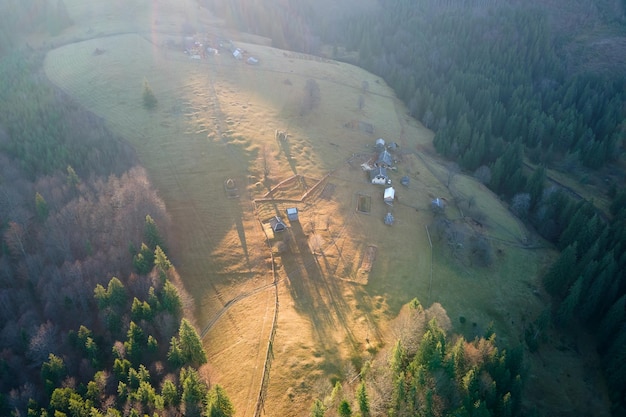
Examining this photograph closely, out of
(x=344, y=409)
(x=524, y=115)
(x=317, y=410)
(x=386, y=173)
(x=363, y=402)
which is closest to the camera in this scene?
(x=317, y=410)

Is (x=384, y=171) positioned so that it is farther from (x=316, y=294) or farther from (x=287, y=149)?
(x=316, y=294)

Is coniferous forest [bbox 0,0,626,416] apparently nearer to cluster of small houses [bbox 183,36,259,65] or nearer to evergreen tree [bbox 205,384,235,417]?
evergreen tree [bbox 205,384,235,417]

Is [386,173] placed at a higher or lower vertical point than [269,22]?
lower

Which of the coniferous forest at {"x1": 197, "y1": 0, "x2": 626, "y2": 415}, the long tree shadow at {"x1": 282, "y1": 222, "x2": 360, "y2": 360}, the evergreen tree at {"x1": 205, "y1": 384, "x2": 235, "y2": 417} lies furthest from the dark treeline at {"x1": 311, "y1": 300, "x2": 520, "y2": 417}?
the coniferous forest at {"x1": 197, "y1": 0, "x2": 626, "y2": 415}

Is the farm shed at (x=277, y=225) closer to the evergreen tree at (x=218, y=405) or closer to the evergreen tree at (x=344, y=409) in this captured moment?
the evergreen tree at (x=218, y=405)

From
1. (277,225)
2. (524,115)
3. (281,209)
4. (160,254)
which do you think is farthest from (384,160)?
(524,115)

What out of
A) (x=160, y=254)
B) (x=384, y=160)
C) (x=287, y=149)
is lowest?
(x=160, y=254)
